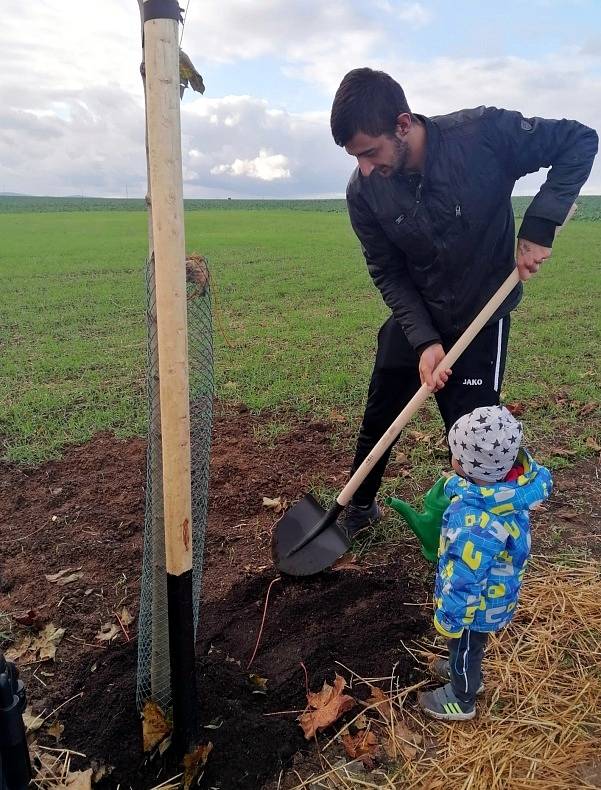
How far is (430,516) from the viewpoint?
2857 mm

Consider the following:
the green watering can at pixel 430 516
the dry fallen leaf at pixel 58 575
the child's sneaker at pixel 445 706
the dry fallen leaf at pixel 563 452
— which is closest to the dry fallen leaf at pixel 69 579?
the dry fallen leaf at pixel 58 575

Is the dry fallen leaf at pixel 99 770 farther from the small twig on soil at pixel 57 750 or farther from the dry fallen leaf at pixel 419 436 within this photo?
the dry fallen leaf at pixel 419 436

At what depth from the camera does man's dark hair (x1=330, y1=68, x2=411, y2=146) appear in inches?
99.3

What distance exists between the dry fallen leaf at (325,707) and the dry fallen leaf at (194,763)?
40 centimetres

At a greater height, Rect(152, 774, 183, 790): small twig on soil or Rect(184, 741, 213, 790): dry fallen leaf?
Rect(184, 741, 213, 790): dry fallen leaf

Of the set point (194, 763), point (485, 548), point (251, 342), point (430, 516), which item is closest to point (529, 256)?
point (430, 516)

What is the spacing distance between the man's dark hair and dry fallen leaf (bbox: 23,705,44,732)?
8.86ft

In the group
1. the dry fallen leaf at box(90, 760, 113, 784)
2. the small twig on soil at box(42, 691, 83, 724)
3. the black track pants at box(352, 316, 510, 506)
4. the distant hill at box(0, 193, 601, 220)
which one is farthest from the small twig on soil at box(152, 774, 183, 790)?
the distant hill at box(0, 193, 601, 220)

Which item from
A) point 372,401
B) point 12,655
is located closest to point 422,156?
point 372,401

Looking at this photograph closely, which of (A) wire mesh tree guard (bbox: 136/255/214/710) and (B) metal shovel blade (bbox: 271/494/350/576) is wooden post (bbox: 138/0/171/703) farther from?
(B) metal shovel blade (bbox: 271/494/350/576)

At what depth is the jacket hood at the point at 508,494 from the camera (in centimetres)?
213

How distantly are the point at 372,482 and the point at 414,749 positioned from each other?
60.9 inches

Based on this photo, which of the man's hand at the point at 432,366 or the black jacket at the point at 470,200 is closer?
the black jacket at the point at 470,200

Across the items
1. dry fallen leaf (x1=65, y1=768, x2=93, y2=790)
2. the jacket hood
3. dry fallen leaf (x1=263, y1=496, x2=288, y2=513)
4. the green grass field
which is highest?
the jacket hood
